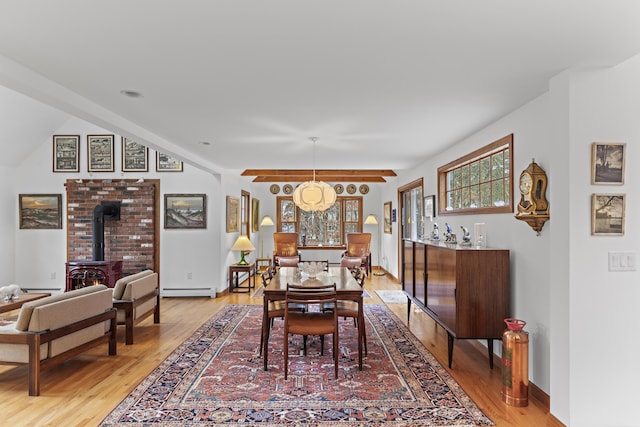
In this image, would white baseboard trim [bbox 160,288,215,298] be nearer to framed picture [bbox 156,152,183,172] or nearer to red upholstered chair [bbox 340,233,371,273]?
framed picture [bbox 156,152,183,172]

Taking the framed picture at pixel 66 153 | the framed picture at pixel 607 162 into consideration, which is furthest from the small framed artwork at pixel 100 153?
the framed picture at pixel 607 162

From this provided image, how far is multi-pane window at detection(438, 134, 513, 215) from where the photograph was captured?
3763 mm

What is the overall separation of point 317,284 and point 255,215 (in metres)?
7.13

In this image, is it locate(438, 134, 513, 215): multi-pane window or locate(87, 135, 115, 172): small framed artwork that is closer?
locate(438, 134, 513, 215): multi-pane window

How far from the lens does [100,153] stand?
23.8 feet

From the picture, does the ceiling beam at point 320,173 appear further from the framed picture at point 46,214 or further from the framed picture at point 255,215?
the framed picture at point 46,214

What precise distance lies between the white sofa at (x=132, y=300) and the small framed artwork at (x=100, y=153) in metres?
3.26

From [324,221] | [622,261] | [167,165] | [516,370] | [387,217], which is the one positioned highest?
[167,165]

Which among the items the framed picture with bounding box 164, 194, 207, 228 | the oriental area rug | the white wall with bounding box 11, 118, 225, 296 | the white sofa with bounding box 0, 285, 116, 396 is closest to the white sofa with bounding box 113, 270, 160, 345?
the white sofa with bounding box 0, 285, 116, 396

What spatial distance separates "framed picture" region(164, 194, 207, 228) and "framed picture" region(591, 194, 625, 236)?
6.08 m

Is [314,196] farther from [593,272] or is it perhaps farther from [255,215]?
[255,215]

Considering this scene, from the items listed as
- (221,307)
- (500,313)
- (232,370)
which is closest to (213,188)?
(221,307)

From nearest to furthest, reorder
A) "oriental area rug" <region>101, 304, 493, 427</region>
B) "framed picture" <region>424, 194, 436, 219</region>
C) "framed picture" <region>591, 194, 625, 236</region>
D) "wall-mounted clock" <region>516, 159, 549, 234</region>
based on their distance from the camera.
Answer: "framed picture" <region>591, 194, 625, 236</region> → "oriental area rug" <region>101, 304, 493, 427</region> → "wall-mounted clock" <region>516, 159, 549, 234</region> → "framed picture" <region>424, 194, 436, 219</region>

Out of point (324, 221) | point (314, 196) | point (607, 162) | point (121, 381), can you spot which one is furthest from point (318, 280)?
point (324, 221)
